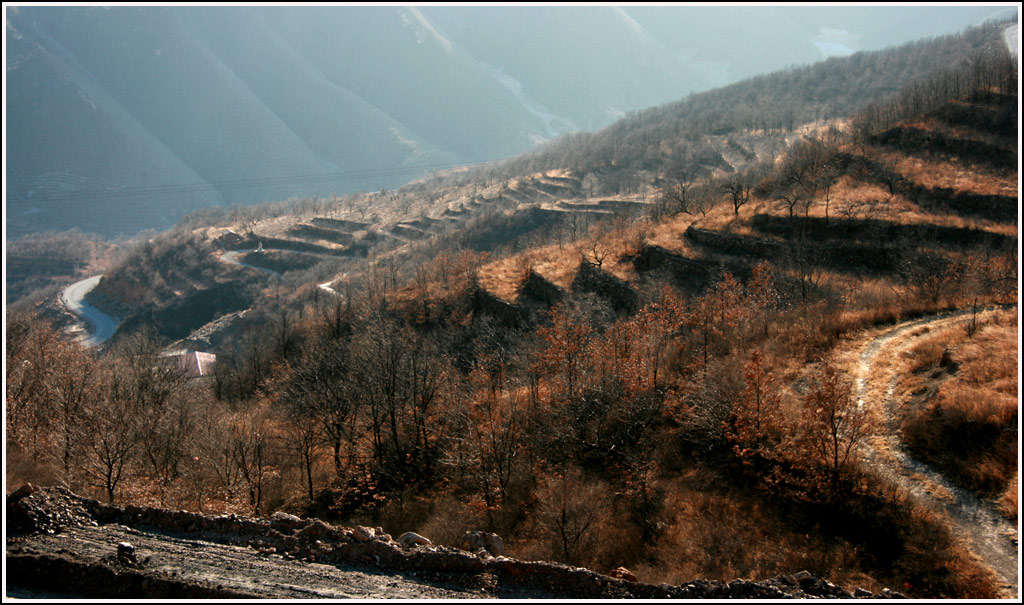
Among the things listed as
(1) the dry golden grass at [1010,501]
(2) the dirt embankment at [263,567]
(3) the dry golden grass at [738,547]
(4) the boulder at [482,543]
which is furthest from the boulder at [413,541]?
(1) the dry golden grass at [1010,501]

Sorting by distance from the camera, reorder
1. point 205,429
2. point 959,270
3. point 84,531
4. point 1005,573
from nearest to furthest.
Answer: point 84,531 → point 1005,573 → point 205,429 → point 959,270

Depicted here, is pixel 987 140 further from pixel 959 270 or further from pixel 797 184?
pixel 959 270

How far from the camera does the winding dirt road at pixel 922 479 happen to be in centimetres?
1314

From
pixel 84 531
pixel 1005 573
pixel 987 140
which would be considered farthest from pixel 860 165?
pixel 84 531

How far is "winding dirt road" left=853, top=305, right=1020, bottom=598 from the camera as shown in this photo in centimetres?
1314

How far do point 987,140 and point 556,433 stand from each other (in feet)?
156

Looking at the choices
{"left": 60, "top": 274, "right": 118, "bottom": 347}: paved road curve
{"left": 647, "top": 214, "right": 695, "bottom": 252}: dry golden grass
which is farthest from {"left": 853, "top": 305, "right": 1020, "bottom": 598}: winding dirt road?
{"left": 60, "top": 274, "right": 118, "bottom": 347}: paved road curve

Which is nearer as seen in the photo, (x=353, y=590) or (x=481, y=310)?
(x=353, y=590)

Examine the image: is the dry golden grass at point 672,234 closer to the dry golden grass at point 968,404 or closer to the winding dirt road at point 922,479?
the winding dirt road at point 922,479

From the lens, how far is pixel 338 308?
59562 mm

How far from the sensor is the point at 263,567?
1116cm

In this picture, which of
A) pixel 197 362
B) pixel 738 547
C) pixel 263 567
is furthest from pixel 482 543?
pixel 197 362

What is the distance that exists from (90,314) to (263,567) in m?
130

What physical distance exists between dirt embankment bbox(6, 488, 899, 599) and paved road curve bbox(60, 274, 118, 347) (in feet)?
349
